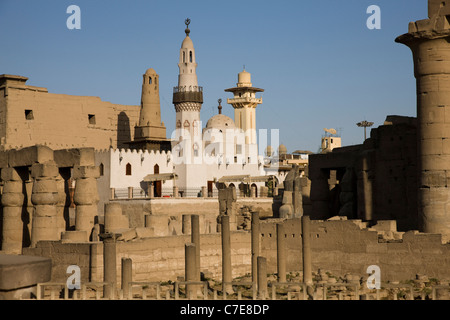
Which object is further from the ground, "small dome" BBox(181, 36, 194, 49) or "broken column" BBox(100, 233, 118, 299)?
"small dome" BBox(181, 36, 194, 49)

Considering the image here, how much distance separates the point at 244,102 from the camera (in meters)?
73.0

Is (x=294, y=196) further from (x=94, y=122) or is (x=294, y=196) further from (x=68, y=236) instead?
(x=94, y=122)

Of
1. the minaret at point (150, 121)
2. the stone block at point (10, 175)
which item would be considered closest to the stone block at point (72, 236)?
the stone block at point (10, 175)

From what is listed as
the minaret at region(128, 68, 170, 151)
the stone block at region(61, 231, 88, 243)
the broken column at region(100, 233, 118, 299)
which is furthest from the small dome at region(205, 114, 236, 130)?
the broken column at region(100, 233, 118, 299)

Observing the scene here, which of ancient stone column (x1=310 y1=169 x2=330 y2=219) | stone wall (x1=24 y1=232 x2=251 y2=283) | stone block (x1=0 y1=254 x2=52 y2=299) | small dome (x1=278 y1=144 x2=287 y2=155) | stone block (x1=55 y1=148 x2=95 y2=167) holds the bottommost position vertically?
stone wall (x1=24 y1=232 x2=251 y2=283)

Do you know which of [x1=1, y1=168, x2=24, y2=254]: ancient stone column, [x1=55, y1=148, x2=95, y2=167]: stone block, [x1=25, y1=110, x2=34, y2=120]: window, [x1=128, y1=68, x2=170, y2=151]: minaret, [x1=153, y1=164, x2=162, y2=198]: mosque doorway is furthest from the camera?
[x1=128, y1=68, x2=170, y2=151]: minaret

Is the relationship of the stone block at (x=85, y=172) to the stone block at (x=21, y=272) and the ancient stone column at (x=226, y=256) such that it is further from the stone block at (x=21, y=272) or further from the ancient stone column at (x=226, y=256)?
the stone block at (x=21, y=272)

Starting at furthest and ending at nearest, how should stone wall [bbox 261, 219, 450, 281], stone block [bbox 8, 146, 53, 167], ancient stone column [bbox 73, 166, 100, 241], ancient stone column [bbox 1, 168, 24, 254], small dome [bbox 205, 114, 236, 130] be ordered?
1. small dome [bbox 205, 114, 236, 130]
2. ancient stone column [bbox 1, 168, 24, 254]
3. stone block [bbox 8, 146, 53, 167]
4. ancient stone column [bbox 73, 166, 100, 241]
5. stone wall [bbox 261, 219, 450, 281]

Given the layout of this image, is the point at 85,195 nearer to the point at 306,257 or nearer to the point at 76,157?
the point at 76,157

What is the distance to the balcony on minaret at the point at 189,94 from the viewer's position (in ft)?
171

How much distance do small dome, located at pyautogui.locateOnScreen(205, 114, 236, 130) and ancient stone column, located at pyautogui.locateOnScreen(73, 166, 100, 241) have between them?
3261cm

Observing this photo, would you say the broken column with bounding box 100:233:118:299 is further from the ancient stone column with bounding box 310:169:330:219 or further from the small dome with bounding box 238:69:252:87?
the small dome with bounding box 238:69:252:87

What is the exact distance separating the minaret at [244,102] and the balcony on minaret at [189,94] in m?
20.4

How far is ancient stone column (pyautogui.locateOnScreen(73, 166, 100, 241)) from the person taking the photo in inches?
1079
